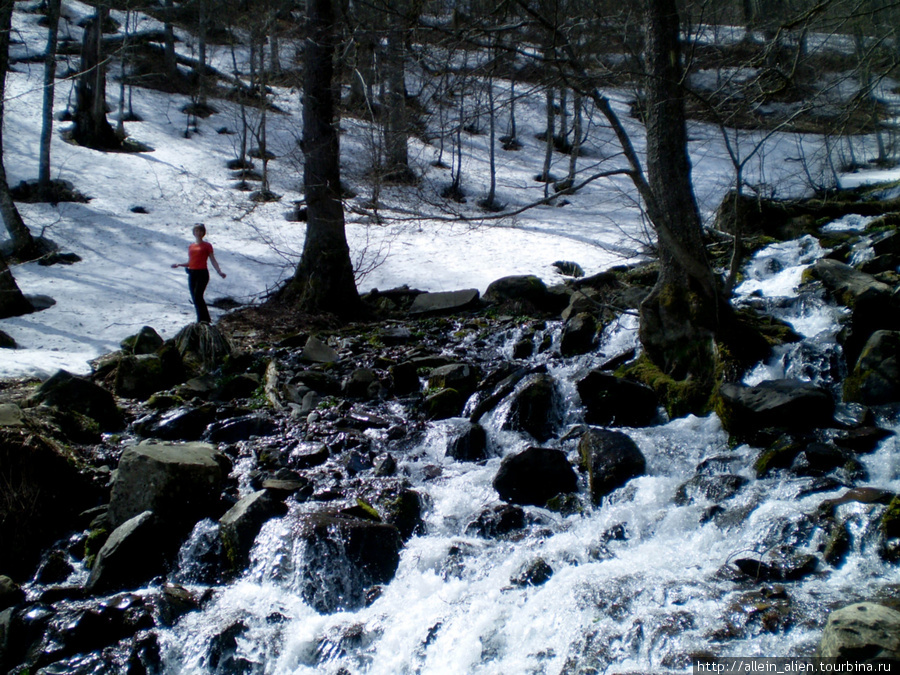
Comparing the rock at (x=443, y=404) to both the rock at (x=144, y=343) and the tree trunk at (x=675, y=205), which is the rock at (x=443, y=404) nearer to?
the tree trunk at (x=675, y=205)

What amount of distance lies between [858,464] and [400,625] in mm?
3586

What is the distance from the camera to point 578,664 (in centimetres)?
352

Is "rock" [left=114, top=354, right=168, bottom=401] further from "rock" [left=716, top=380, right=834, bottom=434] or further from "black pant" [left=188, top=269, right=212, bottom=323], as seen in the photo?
"rock" [left=716, top=380, right=834, bottom=434]

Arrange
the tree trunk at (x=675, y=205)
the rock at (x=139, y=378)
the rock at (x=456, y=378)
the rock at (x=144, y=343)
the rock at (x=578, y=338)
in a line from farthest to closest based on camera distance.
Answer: the rock at (x=144, y=343) → the rock at (x=578, y=338) → the rock at (x=139, y=378) → the rock at (x=456, y=378) → the tree trunk at (x=675, y=205)

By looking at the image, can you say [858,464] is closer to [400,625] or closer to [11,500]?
[400,625]

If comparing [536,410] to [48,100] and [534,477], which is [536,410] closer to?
[534,477]

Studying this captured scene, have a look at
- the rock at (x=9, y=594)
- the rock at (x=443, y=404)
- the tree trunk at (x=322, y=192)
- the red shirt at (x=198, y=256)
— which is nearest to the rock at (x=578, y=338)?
the rock at (x=443, y=404)

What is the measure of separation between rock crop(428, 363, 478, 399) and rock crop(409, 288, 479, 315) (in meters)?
3.04

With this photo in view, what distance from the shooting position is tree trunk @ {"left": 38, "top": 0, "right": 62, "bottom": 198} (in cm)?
1442

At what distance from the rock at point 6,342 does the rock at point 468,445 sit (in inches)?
256

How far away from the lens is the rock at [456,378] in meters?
7.45

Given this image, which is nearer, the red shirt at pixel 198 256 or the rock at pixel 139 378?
the rock at pixel 139 378

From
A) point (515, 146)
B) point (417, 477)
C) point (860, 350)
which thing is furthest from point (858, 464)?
point (515, 146)

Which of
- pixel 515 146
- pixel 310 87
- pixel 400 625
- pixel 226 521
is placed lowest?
pixel 400 625
